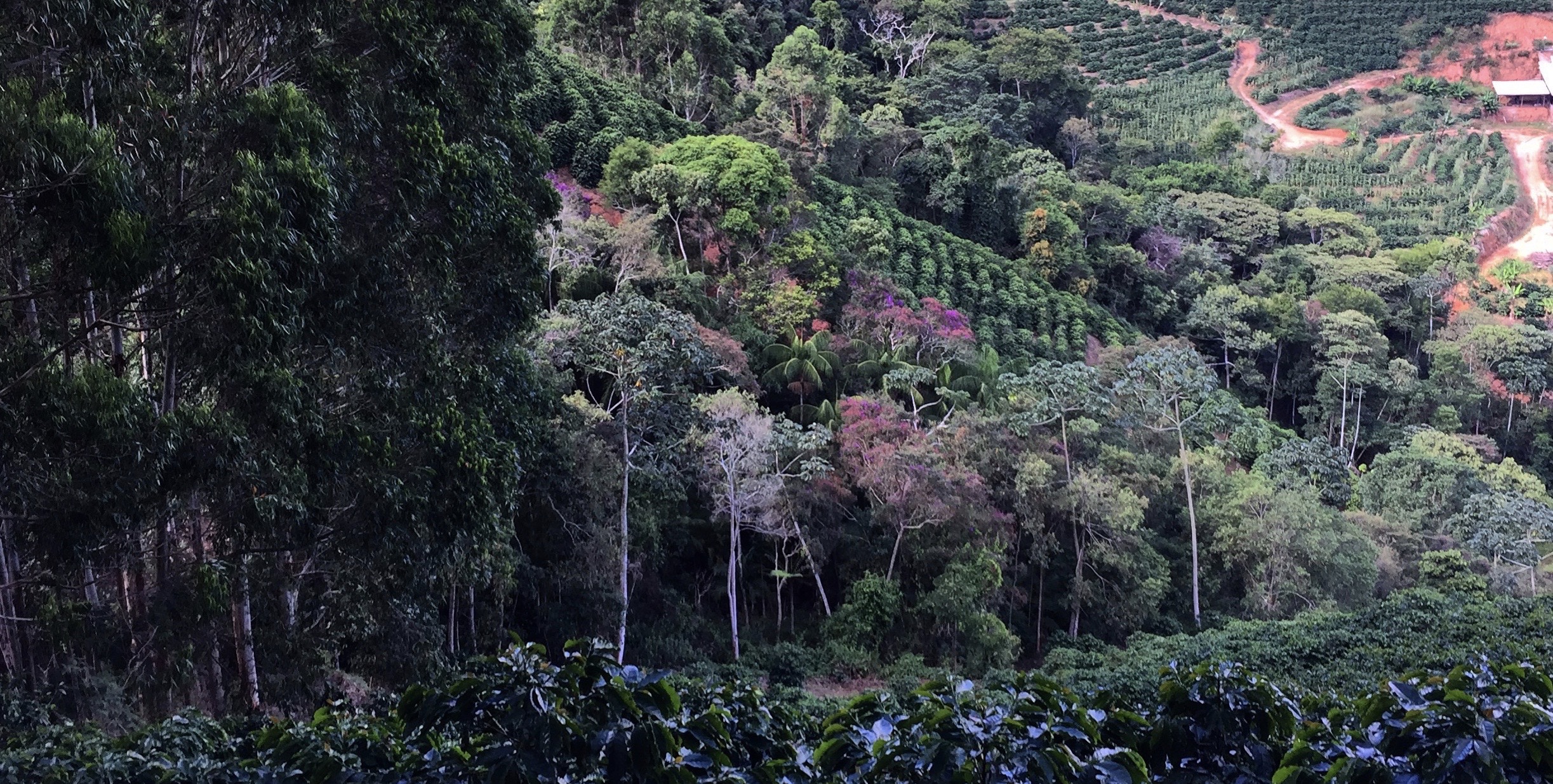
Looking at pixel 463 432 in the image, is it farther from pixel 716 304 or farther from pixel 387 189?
pixel 716 304

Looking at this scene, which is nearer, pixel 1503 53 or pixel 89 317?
pixel 89 317

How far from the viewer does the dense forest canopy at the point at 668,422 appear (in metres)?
6.05

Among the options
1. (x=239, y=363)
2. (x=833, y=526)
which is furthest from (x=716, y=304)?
(x=239, y=363)

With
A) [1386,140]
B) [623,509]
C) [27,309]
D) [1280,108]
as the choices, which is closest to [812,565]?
[623,509]

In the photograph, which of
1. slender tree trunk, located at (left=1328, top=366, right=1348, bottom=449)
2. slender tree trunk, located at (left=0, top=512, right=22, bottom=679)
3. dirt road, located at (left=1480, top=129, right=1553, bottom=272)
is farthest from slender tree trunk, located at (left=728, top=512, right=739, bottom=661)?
dirt road, located at (left=1480, top=129, right=1553, bottom=272)

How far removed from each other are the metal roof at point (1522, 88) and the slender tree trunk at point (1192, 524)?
5056 cm

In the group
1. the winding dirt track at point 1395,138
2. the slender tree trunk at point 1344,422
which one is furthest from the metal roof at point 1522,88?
the slender tree trunk at point 1344,422

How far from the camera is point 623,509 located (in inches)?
519

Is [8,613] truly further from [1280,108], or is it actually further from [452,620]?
[1280,108]

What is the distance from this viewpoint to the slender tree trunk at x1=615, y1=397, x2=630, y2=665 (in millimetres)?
13055

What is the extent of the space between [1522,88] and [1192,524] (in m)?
52.9

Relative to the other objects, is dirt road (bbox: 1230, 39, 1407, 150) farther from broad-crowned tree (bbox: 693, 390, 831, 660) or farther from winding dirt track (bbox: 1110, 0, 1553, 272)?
broad-crowned tree (bbox: 693, 390, 831, 660)

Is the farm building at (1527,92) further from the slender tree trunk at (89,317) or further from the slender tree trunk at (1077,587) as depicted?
the slender tree trunk at (89,317)

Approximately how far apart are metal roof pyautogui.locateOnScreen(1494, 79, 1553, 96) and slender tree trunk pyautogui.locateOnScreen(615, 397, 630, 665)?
5967 centimetres
